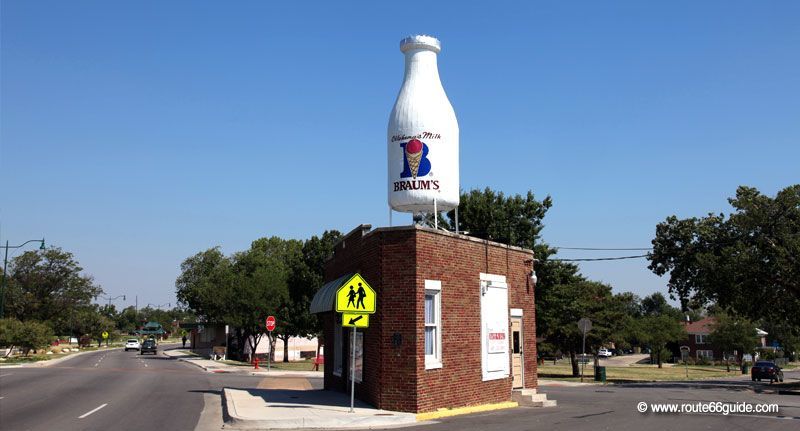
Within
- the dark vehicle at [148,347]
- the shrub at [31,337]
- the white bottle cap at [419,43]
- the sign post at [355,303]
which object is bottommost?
the dark vehicle at [148,347]

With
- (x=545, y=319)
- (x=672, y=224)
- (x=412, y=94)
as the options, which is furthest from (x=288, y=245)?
(x=412, y=94)

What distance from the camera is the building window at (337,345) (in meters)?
19.7

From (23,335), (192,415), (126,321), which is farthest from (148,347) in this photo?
(126,321)

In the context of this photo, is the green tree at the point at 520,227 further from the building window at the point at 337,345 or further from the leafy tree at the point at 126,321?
the leafy tree at the point at 126,321

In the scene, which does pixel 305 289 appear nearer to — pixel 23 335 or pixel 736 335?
pixel 23 335

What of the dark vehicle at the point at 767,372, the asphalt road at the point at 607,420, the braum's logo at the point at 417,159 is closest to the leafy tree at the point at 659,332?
the dark vehicle at the point at 767,372

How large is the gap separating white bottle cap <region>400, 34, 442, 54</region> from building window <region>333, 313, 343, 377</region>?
345 inches

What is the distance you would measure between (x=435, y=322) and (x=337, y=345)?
5286mm

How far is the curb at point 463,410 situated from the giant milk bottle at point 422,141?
5.78 m

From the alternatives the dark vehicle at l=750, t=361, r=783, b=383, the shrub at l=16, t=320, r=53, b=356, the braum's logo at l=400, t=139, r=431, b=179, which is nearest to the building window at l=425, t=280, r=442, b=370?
the braum's logo at l=400, t=139, r=431, b=179

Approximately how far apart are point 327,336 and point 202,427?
26.5 ft

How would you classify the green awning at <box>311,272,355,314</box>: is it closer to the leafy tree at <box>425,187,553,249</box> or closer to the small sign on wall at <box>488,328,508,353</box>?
the small sign on wall at <box>488,328,508,353</box>

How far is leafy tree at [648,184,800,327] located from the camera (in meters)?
32.3

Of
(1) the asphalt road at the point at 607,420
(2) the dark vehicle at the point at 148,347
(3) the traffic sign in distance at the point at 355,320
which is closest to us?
(1) the asphalt road at the point at 607,420
